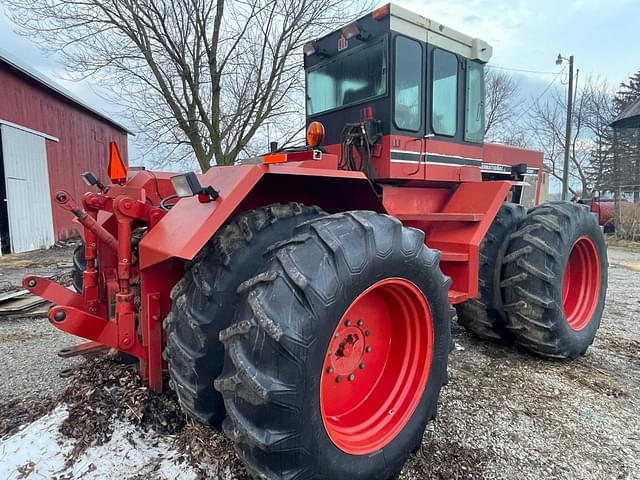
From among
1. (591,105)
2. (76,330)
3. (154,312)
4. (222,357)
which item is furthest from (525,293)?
(591,105)

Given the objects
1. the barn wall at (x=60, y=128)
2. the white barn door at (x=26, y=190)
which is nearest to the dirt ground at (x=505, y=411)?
the white barn door at (x=26, y=190)

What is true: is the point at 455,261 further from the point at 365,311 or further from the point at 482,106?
the point at 482,106

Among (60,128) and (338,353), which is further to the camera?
(60,128)

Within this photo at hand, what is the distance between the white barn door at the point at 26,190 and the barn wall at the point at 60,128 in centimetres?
37

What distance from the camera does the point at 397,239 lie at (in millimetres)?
1972

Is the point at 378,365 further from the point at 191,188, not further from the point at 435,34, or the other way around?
the point at 435,34

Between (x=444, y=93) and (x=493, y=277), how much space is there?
151 centimetres

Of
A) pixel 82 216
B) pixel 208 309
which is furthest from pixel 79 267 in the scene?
pixel 208 309

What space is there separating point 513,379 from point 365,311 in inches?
66.6

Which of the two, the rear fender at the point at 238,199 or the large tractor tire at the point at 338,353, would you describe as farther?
the rear fender at the point at 238,199

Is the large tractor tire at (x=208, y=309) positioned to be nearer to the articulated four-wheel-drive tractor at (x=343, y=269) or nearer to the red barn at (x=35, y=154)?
the articulated four-wheel-drive tractor at (x=343, y=269)

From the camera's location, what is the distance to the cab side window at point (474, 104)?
11.7 ft

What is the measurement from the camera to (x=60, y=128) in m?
12.8

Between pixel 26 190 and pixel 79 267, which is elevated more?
pixel 26 190
